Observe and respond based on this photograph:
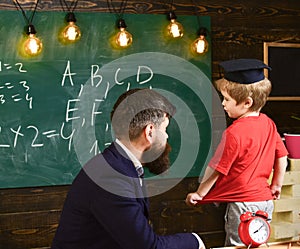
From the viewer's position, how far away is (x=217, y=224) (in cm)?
409

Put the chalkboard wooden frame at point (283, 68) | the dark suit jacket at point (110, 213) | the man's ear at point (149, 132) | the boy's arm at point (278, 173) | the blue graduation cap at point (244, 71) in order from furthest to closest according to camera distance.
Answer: the chalkboard wooden frame at point (283, 68), the boy's arm at point (278, 173), the blue graduation cap at point (244, 71), the man's ear at point (149, 132), the dark suit jacket at point (110, 213)

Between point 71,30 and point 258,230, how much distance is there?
191 cm

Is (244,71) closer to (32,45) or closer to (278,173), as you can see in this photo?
(278,173)

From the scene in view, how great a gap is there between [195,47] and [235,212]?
1.40 metres

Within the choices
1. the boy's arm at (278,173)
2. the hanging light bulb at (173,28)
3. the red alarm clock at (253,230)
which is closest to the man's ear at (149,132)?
the red alarm clock at (253,230)

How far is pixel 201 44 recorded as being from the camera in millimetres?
3883

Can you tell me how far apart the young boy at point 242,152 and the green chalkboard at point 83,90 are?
41.5 inches

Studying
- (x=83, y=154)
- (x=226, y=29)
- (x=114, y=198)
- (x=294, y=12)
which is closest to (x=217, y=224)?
(x=83, y=154)

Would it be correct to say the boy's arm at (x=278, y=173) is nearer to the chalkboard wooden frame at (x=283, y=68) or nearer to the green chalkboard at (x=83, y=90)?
the green chalkboard at (x=83, y=90)

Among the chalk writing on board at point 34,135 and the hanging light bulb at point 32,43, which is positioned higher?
the hanging light bulb at point 32,43

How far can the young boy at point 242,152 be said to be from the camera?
9.15 feet

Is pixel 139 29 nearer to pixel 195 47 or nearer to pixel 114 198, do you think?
pixel 195 47

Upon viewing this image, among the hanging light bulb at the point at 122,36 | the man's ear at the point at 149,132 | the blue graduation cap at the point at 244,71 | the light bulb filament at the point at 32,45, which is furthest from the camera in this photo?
the hanging light bulb at the point at 122,36

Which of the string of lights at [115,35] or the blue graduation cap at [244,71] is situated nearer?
the blue graduation cap at [244,71]
